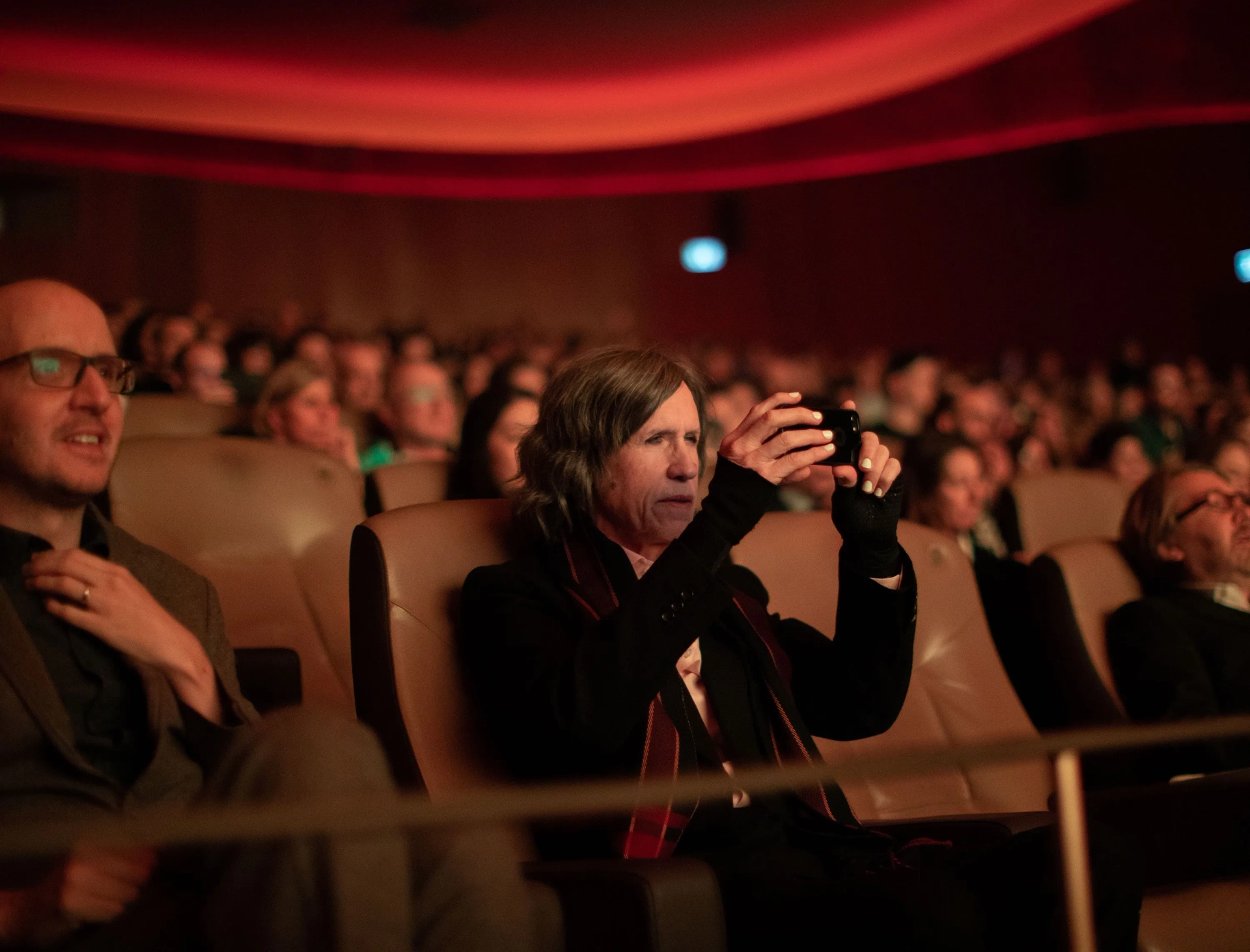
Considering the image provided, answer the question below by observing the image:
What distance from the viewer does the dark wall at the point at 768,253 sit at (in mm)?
7742

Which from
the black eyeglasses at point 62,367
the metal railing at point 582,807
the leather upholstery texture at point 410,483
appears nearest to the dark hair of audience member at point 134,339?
the leather upholstery texture at point 410,483

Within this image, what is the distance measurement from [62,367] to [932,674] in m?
1.31

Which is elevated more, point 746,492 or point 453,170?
point 453,170

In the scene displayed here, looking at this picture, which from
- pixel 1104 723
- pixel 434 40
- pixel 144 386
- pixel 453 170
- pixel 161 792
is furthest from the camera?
pixel 453 170

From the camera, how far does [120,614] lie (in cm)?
117

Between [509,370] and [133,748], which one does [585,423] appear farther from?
[509,370]

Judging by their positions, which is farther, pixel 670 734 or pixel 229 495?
pixel 229 495

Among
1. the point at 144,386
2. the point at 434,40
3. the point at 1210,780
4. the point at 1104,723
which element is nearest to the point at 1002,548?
the point at 1104,723

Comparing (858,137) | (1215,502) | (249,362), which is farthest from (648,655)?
(858,137)

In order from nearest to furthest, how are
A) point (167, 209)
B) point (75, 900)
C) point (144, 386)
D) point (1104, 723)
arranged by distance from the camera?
point (75, 900) → point (1104, 723) → point (144, 386) → point (167, 209)

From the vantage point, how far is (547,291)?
927 cm

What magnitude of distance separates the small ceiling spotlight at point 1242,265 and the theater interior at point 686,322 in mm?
24

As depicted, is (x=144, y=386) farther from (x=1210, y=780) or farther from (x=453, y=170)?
(x=453, y=170)

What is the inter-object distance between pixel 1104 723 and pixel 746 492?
39.1 inches
